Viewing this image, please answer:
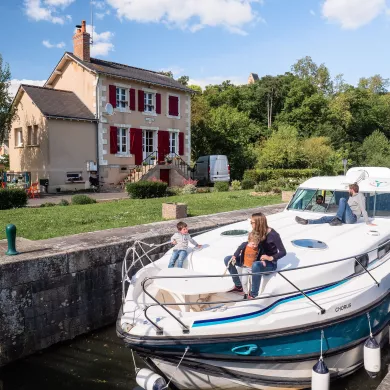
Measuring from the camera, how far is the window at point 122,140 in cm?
2545

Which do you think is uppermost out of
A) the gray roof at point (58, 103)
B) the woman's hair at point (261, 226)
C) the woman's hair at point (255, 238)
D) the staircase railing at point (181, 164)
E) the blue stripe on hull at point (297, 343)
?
the gray roof at point (58, 103)

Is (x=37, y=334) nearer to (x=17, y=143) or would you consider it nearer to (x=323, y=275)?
(x=323, y=275)

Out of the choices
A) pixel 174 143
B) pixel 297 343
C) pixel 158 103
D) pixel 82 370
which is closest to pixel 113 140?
pixel 158 103

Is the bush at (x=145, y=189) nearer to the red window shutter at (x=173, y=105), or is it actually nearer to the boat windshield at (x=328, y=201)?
the boat windshield at (x=328, y=201)

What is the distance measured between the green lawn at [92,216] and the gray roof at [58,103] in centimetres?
1010

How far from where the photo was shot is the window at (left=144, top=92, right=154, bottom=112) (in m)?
26.7

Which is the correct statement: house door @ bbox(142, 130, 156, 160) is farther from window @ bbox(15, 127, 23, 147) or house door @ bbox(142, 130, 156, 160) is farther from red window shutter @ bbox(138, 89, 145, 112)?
window @ bbox(15, 127, 23, 147)

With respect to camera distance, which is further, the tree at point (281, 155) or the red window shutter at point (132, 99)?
the tree at point (281, 155)

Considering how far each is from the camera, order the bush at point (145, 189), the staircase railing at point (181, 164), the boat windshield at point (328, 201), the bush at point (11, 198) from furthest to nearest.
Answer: the staircase railing at point (181, 164) < the bush at point (145, 189) < the bush at point (11, 198) < the boat windshield at point (328, 201)

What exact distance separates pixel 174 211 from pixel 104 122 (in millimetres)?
14998

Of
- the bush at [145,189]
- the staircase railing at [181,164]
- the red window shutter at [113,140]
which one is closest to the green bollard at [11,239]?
the bush at [145,189]

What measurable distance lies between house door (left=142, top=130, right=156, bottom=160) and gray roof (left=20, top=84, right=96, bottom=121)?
3.99 metres

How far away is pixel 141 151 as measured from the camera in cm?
2647

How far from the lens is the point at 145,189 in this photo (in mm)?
17438
